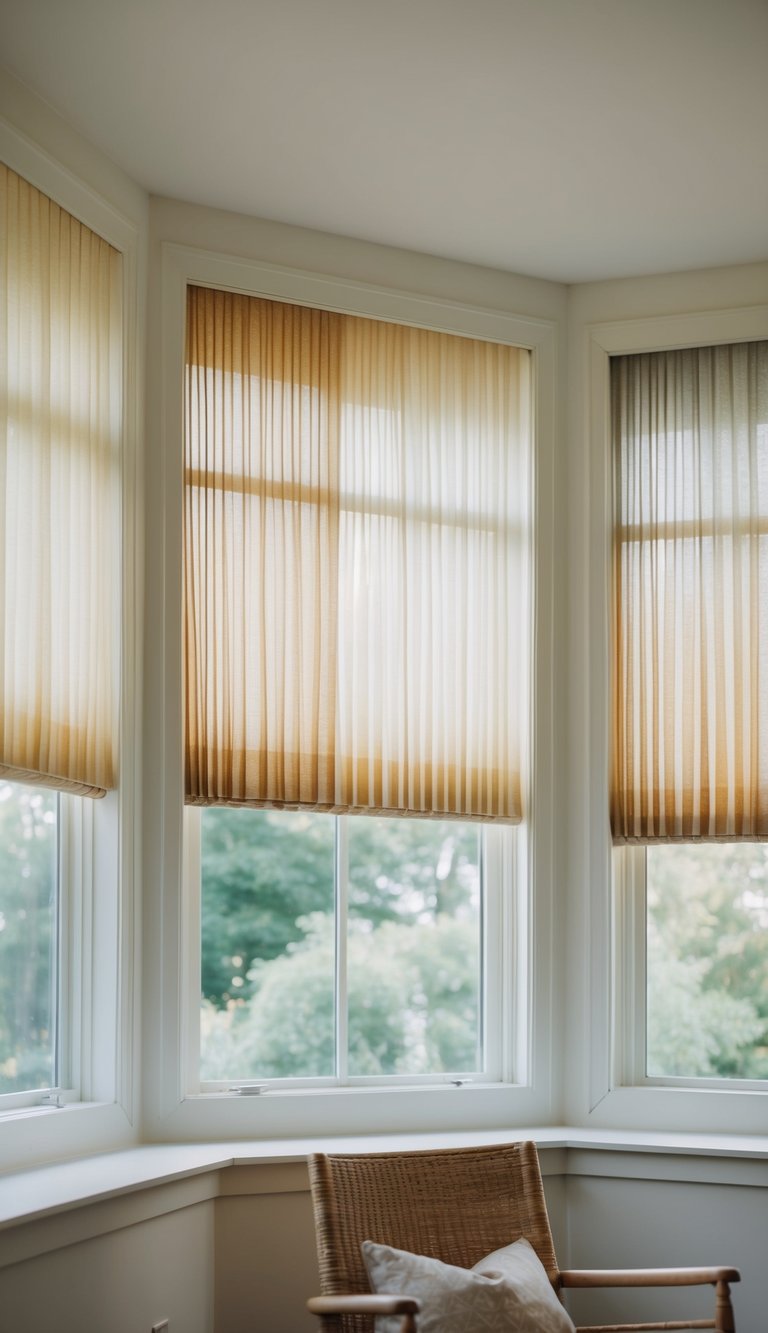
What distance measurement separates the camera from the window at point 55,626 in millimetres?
2916

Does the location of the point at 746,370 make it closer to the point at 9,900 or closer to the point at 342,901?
the point at 342,901

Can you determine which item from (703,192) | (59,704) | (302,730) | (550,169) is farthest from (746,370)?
(59,704)

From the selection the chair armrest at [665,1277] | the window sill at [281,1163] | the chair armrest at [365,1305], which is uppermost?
the window sill at [281,1163]

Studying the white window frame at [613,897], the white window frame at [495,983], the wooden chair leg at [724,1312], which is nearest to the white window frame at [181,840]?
the white window frame at [495,983]

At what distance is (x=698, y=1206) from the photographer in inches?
136

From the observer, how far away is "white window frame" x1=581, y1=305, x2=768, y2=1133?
371cm

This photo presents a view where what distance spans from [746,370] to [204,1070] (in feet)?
8.21

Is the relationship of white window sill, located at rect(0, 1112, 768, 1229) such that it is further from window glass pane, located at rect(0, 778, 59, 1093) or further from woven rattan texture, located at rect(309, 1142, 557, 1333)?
window glass pane, located at rect(0, 778, 59, 1093)

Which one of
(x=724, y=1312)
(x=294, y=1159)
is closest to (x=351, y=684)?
(x=294, y=1159)

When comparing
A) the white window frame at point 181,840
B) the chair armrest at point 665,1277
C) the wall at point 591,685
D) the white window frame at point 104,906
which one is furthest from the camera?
the wall at point 591,685

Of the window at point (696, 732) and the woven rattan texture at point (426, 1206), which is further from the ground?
the window at point (696, 732)

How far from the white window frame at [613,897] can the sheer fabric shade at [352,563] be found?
208mm

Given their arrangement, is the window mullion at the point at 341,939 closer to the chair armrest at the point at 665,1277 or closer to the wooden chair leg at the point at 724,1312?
the chair armrest at the point at 665,1277

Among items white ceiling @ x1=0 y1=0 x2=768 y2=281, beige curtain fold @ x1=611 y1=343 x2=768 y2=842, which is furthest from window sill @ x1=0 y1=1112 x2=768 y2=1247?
white ceiling @ x1=0 y1=0 x2=768 y2=281
